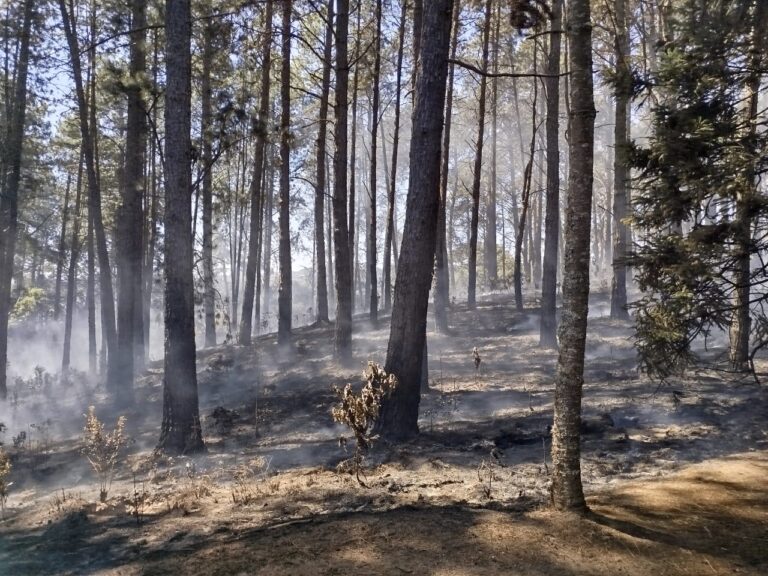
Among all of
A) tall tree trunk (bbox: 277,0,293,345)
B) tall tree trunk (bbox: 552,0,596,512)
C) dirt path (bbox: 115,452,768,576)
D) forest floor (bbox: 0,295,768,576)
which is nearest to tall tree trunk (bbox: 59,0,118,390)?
forest floor (bbox: 0,295,768,576)

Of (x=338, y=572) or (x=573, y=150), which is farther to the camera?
(x=573, y=150)

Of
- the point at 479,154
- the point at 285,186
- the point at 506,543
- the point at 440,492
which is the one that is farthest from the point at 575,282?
the point at 479,154

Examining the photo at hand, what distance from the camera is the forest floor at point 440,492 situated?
4.40 meters

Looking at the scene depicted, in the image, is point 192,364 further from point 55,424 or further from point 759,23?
point 759,23

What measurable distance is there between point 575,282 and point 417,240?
3.61 m

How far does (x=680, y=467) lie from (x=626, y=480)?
0.91m

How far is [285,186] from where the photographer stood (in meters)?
17.1

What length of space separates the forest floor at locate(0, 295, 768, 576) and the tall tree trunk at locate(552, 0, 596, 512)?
37 centimetres

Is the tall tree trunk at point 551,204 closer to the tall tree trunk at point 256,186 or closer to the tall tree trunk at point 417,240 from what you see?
the tall tree trunk at point 417,240

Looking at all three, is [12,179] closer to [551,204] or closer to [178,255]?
[178,255]

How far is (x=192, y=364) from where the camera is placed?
30.0 ft

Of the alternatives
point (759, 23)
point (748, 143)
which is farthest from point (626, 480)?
point (759, 23)

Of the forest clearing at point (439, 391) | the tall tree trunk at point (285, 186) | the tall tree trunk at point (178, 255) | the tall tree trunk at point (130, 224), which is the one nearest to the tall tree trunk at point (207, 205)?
the forest clearing at point (439, 391)

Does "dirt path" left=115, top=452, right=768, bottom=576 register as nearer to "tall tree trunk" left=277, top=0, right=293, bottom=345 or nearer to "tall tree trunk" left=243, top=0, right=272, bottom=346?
"tall tree trunk" left=277, top=0, right=293, bottom=345
